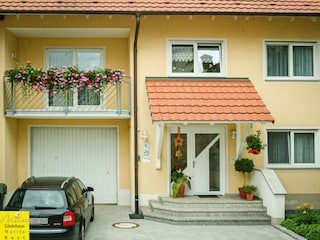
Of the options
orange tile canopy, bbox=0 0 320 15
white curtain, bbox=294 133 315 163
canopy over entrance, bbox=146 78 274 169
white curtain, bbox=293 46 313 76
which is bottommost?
white curtain, bbox=294 133 315 163

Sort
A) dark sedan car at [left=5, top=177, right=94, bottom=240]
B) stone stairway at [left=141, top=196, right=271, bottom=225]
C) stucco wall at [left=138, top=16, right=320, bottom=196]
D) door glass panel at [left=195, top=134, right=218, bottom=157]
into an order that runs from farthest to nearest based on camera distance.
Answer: door glass panel at [left=195, top=134, right=218, bottom=157], stucco wall at [left=138, top=16, right=320, bottom=196], stone stairway at [left=141, top=196, right=271, bottom=225], dark sedan car at [left=5, top=177, right=94, bottom=240]

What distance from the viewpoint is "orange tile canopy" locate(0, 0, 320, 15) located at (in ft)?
42.0

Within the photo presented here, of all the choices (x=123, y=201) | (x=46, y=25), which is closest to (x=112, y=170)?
(x=123, y=201)

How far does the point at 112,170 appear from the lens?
586 inches

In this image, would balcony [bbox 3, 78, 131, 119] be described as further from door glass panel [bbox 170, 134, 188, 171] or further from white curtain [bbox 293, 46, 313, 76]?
white curtain [bbox 293, 46, 313, 76]

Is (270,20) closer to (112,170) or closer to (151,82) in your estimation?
(151,82)

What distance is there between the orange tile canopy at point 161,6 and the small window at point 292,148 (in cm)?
397

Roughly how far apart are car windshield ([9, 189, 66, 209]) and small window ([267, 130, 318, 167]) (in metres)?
7.57

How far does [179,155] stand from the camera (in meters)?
13.6

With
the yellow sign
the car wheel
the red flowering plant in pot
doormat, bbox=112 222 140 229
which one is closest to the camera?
the yellow sign

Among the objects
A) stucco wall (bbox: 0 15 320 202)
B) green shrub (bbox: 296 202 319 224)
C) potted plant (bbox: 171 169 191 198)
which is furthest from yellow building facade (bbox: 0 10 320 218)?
green shrub (bbox: 296 202 319 224)

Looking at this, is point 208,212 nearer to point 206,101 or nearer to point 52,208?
point 206,101

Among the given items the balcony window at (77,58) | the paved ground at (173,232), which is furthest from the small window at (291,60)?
the balcony window at (77,58)

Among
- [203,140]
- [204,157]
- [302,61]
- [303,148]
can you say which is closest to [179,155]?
[204,157]
